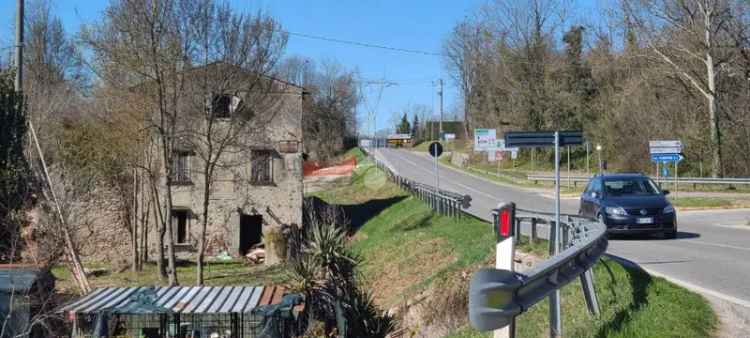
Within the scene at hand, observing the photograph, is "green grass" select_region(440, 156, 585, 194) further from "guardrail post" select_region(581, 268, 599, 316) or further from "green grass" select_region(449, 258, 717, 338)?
"guardrail post" select_region(581, 268, 599, 316)

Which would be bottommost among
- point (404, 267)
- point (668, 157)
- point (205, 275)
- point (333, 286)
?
point (205, 275)

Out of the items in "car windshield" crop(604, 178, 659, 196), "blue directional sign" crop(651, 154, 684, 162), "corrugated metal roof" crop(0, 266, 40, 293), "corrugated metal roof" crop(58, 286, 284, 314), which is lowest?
"corrugated metal roof" crop(58, 286, 284, 314)

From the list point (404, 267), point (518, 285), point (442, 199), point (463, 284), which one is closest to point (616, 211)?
point (463, 284)

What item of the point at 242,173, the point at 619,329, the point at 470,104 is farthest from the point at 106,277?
the point at 470,104

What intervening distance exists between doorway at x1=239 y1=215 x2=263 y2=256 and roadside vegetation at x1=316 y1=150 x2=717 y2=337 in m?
4.69

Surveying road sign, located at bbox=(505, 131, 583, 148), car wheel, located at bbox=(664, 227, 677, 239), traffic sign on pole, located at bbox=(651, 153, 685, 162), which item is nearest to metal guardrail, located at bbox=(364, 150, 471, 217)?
car wheel, located at bbox=(664, 227, 677, 239)

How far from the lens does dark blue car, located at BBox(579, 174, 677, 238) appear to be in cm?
1916

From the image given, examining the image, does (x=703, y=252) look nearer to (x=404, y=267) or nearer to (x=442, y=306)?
(x=442, y=306)

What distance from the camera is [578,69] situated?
219 ft

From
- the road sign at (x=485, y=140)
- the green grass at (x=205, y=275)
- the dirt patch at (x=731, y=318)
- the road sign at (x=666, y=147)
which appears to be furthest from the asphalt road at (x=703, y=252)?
the road sign at (x=485, y=140)

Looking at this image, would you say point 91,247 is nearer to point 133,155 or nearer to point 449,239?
point 133,155

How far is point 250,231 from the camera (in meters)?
39.2

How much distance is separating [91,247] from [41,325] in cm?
2708

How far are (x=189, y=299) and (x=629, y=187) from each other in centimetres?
1213
